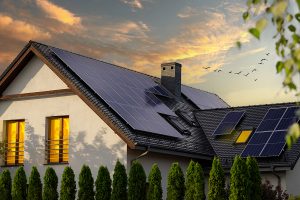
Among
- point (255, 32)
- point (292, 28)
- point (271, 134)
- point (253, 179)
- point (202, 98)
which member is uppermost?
point (202, 98)

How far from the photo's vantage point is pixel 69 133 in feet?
72.5

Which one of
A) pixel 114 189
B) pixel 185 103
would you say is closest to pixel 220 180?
pixel 114 189

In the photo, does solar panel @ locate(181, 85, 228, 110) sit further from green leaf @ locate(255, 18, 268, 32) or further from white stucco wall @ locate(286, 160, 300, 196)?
green leaf @ locate(255, 18, 268, 32)

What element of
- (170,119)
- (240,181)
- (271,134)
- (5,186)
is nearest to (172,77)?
(170,119)

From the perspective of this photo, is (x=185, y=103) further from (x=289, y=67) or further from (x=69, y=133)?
(x=289, y=67)

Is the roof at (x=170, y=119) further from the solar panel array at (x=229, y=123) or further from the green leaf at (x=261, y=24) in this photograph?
the green leaf at (x=261, y=24)

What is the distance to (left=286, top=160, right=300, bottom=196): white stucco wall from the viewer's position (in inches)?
878

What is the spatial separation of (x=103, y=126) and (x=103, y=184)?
101 inches

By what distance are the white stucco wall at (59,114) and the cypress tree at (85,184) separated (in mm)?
1340

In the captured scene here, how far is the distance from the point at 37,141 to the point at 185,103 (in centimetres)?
860

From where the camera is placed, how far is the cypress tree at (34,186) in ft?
67.1

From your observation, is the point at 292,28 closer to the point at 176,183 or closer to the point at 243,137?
the point at 176,183

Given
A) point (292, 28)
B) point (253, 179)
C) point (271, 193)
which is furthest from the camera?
point (271, 193)

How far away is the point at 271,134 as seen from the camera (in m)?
23.3
